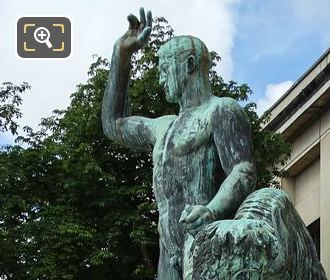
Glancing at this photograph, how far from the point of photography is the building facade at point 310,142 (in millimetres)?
39594

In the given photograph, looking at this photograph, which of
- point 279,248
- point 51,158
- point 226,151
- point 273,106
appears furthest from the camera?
point 273,106

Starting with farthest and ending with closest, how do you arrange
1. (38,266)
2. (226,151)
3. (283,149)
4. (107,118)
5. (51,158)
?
(283,149)
(51,158)
(38,266)
(107,118)
(226,151)

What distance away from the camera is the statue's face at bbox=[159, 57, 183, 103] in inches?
269

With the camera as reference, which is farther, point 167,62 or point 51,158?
point 51,158

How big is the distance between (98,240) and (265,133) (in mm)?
6772

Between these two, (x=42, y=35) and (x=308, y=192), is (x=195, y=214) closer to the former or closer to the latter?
(x=42, y=35)

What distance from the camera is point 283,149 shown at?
33.0 meters

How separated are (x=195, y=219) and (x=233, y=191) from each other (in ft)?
1.66

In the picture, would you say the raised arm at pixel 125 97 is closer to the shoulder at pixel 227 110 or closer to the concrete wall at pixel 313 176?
the shoulder at pixel 227 110

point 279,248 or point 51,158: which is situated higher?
point 51,158

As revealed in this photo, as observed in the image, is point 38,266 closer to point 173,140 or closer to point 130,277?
point 130,277

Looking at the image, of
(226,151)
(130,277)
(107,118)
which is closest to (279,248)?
(226,151)

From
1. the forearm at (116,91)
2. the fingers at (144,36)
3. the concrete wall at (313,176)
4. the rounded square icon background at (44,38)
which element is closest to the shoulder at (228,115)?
the fingers at (144,36)

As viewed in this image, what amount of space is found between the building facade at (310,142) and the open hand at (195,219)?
32.6 meters
